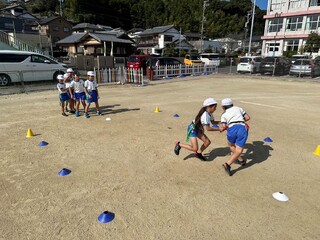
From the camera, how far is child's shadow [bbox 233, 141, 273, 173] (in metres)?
4.55

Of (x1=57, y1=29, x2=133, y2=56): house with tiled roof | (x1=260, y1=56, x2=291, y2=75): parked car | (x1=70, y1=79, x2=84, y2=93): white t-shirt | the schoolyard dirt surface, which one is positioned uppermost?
(x1=57, y1=29, x2=133, y2=56): house with tiled roof

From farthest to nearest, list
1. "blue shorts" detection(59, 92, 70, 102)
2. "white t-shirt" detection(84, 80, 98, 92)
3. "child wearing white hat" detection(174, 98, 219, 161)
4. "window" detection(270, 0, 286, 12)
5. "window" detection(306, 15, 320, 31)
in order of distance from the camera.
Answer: "window" detection(270, 0, 286, 12) < "window" detection(306, 15, 320, 31) < "blue shorts" detection(59, 92, 70, 102) < "white t-shirt" detection(84, 80, 98, 92) < "child wearing white hat" detection(174, 98, 219, 161)

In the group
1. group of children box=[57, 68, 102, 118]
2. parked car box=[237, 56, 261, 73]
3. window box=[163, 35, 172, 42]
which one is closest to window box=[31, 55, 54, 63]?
group of children box=[57, 68, 102, 118]

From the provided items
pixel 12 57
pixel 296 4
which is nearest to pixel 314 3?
pixel 296 4

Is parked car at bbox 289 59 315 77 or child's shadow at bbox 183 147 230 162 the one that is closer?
child's shadow at bbox 183 147 230 162

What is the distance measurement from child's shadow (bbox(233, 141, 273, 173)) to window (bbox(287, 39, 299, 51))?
4133cm

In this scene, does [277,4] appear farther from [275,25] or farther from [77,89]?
[77,89]

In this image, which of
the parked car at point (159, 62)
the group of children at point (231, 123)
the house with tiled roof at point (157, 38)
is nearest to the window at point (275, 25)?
the house with tiled roof at point (157, 38)

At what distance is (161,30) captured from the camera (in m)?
59.7

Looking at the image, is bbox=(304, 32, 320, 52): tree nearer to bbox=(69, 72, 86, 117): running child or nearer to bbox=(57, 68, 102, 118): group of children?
bbox=(57, 68, 102, 118): group of children

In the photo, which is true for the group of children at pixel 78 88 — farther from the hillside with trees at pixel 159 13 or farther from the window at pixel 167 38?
the hillside with trees at pixel 159 13

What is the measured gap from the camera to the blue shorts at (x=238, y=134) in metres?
3.80

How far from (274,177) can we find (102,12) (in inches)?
3640

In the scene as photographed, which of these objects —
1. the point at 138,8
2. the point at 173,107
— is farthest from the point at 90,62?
the point at 138,8
